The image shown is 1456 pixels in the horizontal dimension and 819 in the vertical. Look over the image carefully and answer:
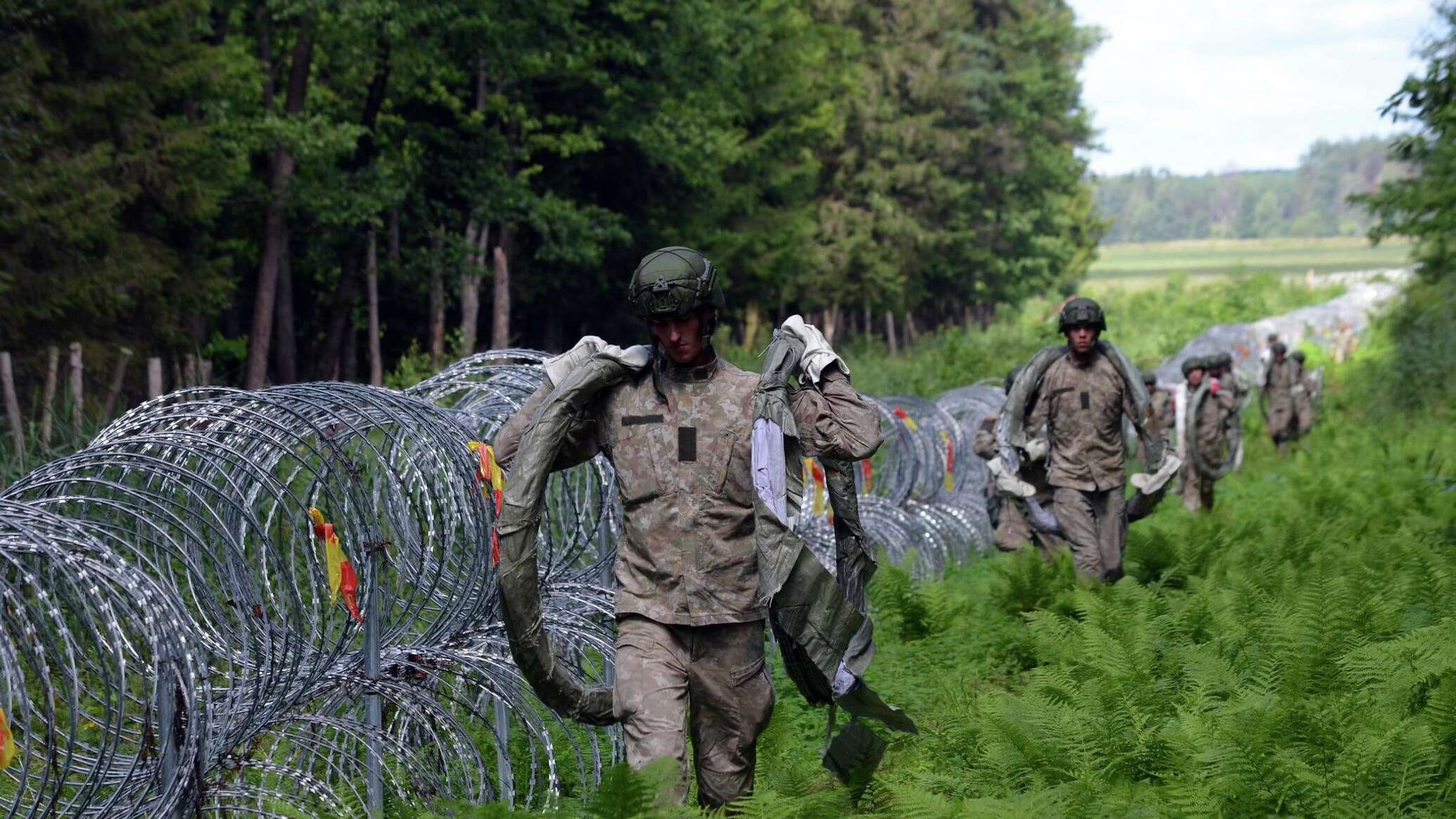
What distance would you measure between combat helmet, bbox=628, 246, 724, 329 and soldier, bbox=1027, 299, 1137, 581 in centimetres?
532

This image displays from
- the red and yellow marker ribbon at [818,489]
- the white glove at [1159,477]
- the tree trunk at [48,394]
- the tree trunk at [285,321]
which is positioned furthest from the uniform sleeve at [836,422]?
the tree trunk at [285,321]

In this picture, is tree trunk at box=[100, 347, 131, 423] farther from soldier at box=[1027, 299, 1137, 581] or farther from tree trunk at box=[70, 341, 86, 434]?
soldier at box=[1027, 299, 1137, 581]

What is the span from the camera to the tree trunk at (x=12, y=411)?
1120cm

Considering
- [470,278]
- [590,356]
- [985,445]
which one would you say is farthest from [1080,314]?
[470,278]

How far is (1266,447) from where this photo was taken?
29469 millimetres

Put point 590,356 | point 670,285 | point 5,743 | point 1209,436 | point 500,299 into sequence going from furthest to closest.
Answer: point 500,299 → point 1209,436 → point 590,356 → point 670,285 → point 5,743

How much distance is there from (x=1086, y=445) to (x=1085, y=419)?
173 millimetres

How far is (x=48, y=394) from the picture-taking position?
12812 mm

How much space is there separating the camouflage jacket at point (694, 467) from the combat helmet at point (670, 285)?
29cm

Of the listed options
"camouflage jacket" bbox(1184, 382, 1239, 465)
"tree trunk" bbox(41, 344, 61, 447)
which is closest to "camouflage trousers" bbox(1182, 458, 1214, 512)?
"camouflage jacket" bbox(1184, 382, 1239, 465)

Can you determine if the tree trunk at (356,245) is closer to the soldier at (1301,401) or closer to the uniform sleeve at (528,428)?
the soldier at (1301,401)

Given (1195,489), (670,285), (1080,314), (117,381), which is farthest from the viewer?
(1195,489)

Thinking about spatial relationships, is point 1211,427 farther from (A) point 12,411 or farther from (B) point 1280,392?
(A) point 12,411

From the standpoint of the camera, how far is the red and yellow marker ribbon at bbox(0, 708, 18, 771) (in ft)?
13.6
